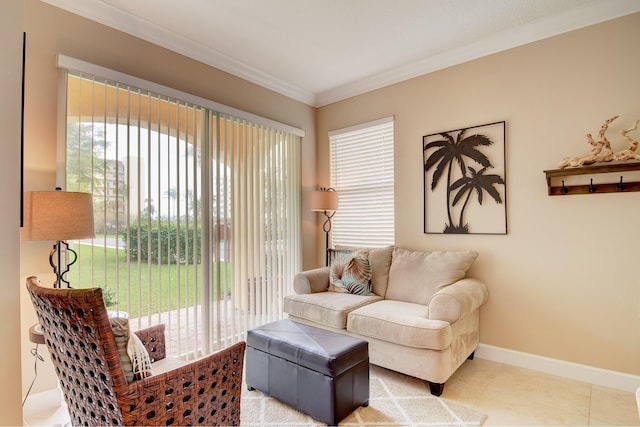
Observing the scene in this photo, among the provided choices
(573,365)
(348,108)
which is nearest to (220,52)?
(348,108)

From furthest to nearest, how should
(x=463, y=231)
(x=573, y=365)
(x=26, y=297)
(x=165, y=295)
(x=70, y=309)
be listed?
(x=463, y=231)
(x=165, y=295)
(x=573, y=365)
(x=26, y=297)
(x=70, y=309)

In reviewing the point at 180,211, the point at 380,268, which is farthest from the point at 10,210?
the point at 380,268

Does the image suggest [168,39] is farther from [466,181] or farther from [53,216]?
[466,181]

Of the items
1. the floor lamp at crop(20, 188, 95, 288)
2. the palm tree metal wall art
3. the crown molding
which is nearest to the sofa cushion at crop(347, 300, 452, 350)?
the palm tree metal wall art

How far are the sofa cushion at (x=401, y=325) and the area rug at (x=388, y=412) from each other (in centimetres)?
35

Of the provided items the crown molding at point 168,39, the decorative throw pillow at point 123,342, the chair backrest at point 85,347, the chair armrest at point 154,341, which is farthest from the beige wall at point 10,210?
the crown molding at point 168,39

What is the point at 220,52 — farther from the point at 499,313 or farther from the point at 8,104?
the point at 499,313

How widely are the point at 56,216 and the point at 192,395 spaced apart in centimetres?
122

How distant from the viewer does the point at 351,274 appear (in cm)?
330

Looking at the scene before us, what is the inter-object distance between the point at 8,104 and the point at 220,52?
248 centimetres

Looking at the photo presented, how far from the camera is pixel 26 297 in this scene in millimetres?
2057

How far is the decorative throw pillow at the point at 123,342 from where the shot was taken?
1.21 meters

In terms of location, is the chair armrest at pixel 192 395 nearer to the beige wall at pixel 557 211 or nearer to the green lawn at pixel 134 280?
the green lawn at pixel 134 280

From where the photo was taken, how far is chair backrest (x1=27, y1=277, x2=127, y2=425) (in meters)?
1.10
